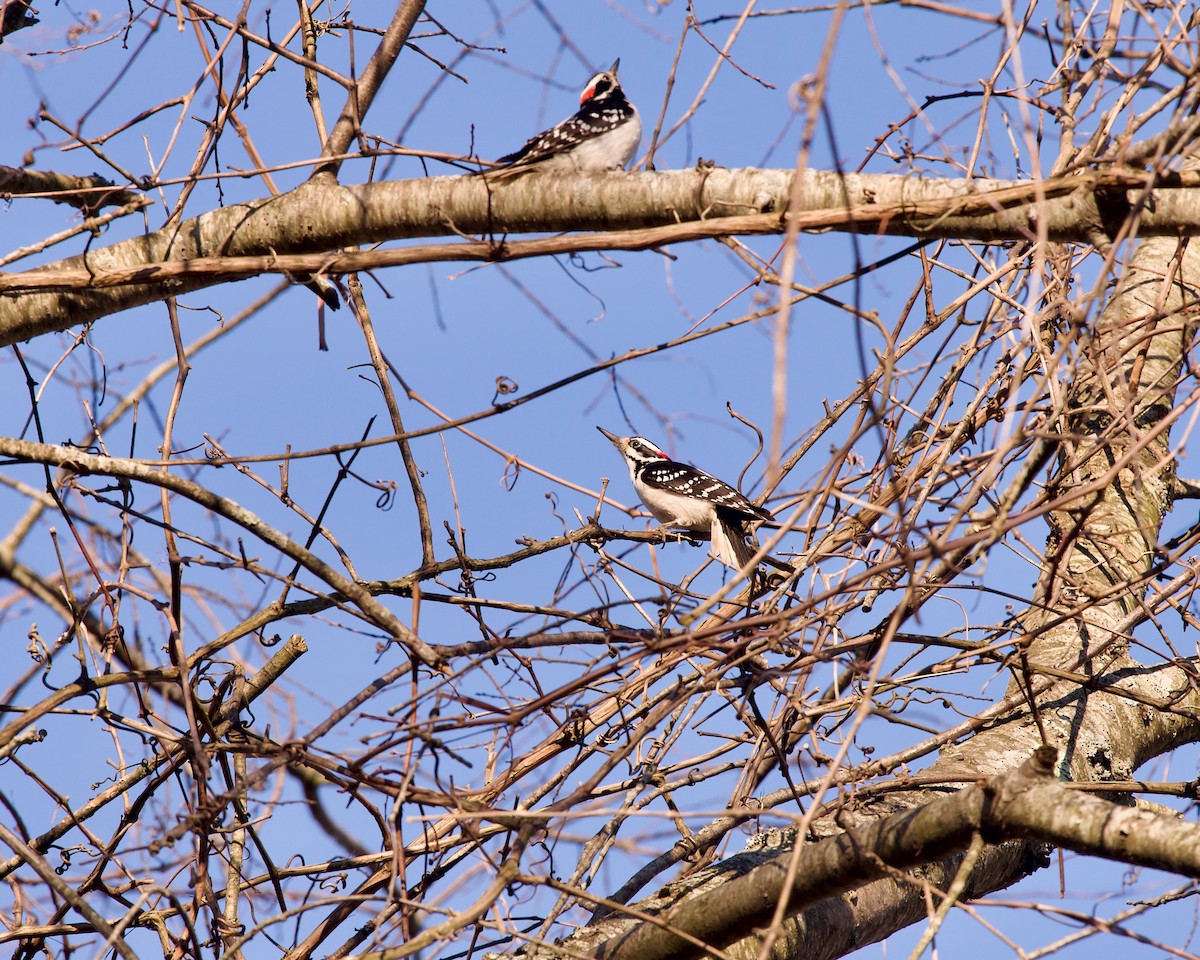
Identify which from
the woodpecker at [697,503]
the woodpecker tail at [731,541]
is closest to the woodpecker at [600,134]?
the woodpecker at [697,503]

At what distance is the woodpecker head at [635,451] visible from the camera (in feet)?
23.7

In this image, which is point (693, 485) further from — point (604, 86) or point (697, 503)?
point (604, 86)

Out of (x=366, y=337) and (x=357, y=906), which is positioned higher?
(x=366, y=337)

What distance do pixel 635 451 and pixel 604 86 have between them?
2.31 m

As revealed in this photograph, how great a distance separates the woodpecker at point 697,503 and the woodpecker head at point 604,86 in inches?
71.4

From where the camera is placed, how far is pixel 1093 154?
106 inches

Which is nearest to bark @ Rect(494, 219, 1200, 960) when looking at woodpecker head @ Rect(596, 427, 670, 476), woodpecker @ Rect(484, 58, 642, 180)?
woodpecker @ Rect(484, 58, 642, 180)

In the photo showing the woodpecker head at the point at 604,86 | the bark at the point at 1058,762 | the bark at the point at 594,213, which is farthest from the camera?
the woodpecker head at the point at 604,86

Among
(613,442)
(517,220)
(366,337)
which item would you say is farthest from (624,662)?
(613,442)

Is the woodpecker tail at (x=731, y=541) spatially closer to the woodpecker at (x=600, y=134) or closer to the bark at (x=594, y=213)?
the woodpecker at (x=600, y=134)

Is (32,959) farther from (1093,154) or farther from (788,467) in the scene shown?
(1093,154)

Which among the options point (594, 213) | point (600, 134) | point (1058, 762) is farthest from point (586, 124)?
point (1058, 762)

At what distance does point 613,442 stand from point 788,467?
3.52 m

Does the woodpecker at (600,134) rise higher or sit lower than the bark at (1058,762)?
higher
